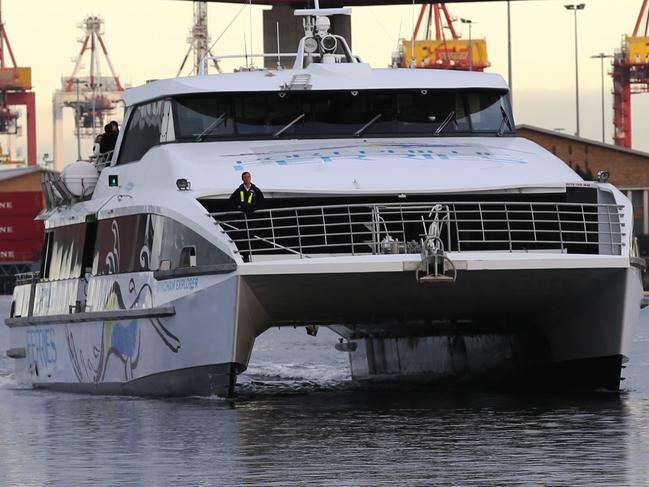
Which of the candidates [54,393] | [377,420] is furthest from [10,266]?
[377,420]

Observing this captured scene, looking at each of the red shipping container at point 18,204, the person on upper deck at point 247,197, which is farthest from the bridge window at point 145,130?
the red shipping container at point 18,204

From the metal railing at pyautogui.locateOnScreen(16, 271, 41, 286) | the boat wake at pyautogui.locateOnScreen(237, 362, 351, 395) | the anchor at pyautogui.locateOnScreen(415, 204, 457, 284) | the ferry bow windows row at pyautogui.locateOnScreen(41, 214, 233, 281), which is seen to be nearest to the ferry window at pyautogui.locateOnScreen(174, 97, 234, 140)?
the ferry bow windows row at pyautogui.locateOnScreen(41, 214, 233, 281)

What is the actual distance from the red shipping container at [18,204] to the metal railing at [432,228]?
244ft

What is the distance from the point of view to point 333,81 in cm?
1994

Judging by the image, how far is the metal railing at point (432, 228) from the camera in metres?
16.8

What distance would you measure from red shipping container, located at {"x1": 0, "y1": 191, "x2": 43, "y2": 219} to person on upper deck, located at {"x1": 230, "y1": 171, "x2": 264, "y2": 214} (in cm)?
7540

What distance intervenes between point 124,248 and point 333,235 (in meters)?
2.83

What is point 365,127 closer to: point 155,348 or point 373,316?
point 373,316

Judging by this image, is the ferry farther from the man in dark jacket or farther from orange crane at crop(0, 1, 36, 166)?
orange crane at crop(0, 1, 36, 166)

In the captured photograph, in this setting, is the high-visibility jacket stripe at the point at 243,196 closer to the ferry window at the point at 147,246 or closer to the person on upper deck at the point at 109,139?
the ferry window at the point at 147,246

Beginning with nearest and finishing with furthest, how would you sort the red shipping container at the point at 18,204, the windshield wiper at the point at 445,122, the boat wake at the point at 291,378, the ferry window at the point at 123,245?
the ferry window at the point at 123,245 < the windshield wiper at the point at 445,122 < the boat wake at the point at 291,378 < the red shipping container at the point at 18,204

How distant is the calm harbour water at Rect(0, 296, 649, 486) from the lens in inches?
487

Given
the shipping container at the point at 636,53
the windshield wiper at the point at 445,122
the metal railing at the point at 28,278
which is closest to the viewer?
the windshield wiper at the point at 445,122

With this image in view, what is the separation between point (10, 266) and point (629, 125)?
58.4 meters
